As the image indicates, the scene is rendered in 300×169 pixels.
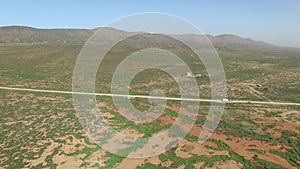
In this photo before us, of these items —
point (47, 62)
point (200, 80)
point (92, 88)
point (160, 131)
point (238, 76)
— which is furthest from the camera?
point (47, 62)

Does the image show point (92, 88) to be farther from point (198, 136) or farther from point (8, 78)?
point (198, 136)

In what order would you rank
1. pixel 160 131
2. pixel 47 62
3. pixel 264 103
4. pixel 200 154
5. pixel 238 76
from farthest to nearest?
pixel 47 62 < pixel 238 76 < pixel 264 103 < pixel 160 131 < pixel 200 154

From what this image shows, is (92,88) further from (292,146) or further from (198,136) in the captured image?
(292,146)

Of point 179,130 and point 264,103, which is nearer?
point 179,130

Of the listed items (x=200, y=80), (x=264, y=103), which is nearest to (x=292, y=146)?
(x=264, y=103)

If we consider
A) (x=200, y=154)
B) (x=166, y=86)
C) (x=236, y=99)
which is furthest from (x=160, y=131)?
(x=166, y=86)

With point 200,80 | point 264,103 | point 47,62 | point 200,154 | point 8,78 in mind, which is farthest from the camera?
point 47,62

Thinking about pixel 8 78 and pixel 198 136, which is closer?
pixel 198 136

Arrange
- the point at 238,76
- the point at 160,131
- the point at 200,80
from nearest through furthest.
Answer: the point at 160,131, the point at 200,80, the point at 238,76
